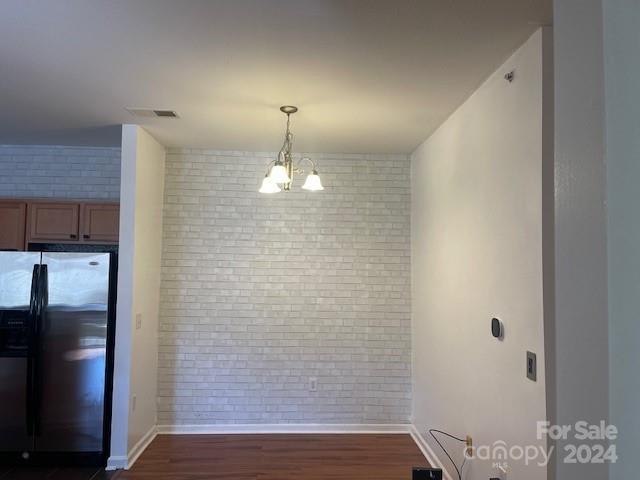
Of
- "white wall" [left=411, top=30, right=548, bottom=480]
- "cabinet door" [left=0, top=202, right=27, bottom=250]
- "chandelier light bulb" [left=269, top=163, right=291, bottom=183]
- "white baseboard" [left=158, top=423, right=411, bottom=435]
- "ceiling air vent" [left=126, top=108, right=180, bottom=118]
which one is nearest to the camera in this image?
"white wall" [left=411, top=30, right=548, bottom=480]

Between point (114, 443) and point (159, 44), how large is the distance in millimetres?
2855

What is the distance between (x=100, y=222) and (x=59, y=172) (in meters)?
0.88

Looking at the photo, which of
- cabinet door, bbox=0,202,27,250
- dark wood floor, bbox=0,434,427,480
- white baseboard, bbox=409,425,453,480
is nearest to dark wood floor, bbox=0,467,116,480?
dark wood floor, bbox=0,434,427,480

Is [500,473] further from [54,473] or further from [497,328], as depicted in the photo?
[54,473]

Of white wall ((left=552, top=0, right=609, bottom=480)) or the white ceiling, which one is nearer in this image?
white wall ((left=552, top=0, right=609, bottom=480))

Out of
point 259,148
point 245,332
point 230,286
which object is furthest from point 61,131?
point 245,332

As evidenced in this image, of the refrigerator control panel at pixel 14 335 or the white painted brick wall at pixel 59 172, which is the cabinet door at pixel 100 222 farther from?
the refrigerator control panel at pixel 14 335

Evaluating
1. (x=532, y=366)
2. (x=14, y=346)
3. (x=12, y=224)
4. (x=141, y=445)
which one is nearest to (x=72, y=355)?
(x=14, y=346)

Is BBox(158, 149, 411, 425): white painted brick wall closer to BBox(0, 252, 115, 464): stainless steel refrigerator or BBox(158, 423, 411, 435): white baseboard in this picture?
BBox(158, 423, 411, 435): white baseboard

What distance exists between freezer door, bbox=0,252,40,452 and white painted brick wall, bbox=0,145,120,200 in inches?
37.4

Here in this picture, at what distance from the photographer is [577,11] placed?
0.66 m

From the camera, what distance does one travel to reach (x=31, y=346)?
3221mm

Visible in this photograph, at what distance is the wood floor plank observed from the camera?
10.5 feet

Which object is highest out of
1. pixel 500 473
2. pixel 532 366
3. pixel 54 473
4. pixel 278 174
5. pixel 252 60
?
pixel 252 60
